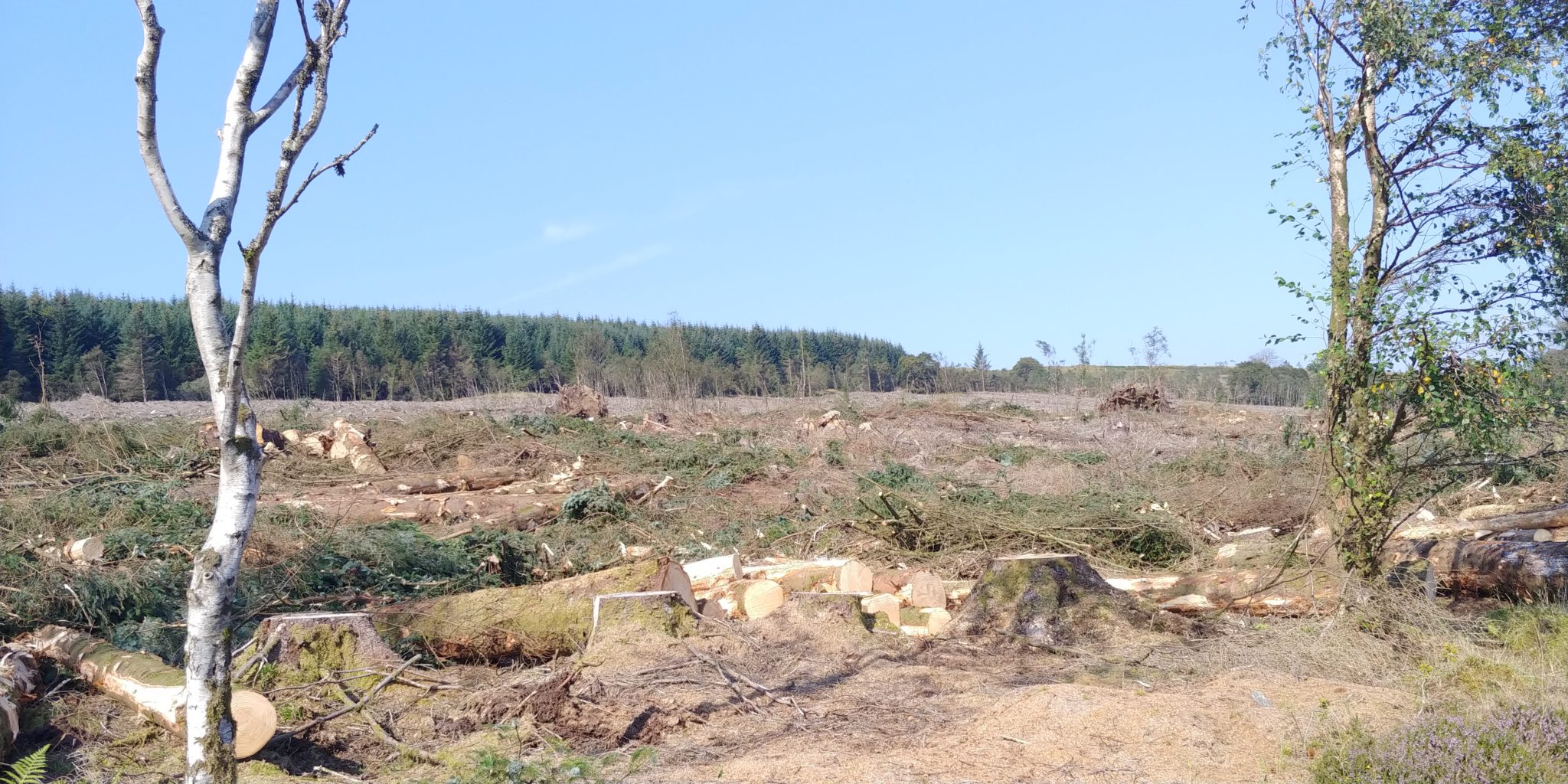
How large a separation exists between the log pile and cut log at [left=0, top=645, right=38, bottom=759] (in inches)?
1068

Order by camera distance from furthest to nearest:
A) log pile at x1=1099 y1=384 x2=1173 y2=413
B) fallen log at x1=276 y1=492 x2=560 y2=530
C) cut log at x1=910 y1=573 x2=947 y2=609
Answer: log pile at x1=1099 y1=384 x2=1173 y2=413 < fallen log at x1=276 y1=492 x2=560 y2=530 < cut log at x1=910 y1=573 x2=947 y2=609

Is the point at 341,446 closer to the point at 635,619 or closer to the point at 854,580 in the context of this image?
the point at 854,580

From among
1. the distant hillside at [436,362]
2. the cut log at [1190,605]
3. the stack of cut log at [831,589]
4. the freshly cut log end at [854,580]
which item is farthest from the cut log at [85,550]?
the distant hillside at [436,362]

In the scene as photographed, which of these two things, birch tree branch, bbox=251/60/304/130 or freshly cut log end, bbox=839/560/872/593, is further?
freshly cut log end, bbox=839/560/872/593

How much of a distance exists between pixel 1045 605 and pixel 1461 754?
420cm

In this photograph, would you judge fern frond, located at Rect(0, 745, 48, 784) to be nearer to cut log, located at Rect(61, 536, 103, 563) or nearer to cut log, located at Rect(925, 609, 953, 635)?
cut log, located at Rect(61, 536, 103, 563)

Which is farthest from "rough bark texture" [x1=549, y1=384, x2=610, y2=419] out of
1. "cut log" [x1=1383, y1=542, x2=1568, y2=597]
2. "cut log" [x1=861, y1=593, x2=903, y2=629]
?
"cut log" [x1=1383, y1=542, x2=1568, y2=597]

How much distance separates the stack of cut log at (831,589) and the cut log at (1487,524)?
14.4 feet

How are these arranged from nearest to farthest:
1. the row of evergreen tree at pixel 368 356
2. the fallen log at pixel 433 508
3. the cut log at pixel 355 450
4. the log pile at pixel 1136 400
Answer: the fallen log at pixel 433 508 < the cut log at pixel 355 450 < the log pile at pixel 1136 400 < the row of evergreen tree at pixel 368 356

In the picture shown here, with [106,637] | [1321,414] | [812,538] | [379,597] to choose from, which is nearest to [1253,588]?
[1321,414]

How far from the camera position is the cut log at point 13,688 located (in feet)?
17.0

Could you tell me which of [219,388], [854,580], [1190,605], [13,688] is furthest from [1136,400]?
[219,388]

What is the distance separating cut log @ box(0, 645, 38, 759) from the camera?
5.18 metres

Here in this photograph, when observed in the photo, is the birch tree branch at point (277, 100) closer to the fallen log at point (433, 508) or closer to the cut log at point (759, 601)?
the cut log at point (759, 601)
